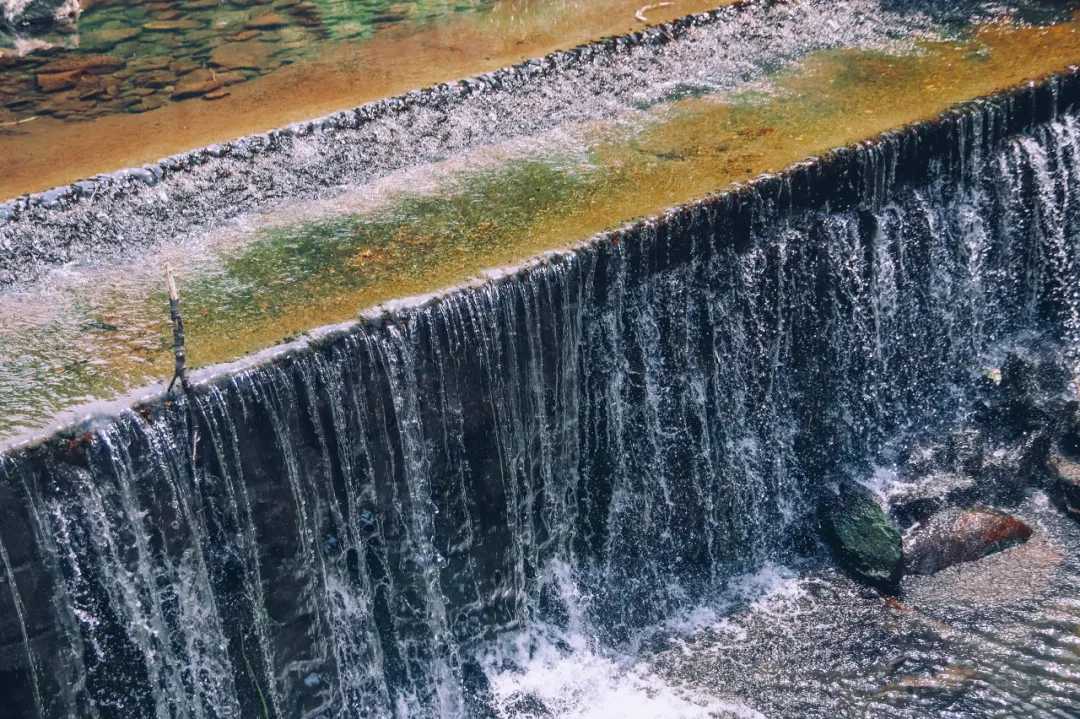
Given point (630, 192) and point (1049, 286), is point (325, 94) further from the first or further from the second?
point (1049, 286)

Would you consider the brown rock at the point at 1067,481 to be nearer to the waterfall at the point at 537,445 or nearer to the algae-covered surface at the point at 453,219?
the waterfall at the point at 537,445

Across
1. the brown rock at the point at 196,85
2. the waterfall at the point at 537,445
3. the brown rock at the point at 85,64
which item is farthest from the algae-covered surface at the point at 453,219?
the brown rock at the point at 85,64

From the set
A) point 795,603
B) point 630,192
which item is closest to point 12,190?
point 630,192

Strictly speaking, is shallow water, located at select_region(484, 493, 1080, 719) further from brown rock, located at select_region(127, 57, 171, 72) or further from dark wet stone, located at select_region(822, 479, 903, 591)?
brown rock, located at select_region(127, 57, 171, 72)

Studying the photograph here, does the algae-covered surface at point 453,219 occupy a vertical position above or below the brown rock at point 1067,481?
above

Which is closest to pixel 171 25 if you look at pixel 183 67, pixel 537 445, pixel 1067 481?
pixel 183 67

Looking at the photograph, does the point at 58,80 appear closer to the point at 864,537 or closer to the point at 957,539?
the point at 864,537

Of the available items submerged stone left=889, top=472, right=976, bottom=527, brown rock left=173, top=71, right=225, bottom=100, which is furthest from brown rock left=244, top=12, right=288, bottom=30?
submerged stone left=889, top=472, right=976, bottom=527
